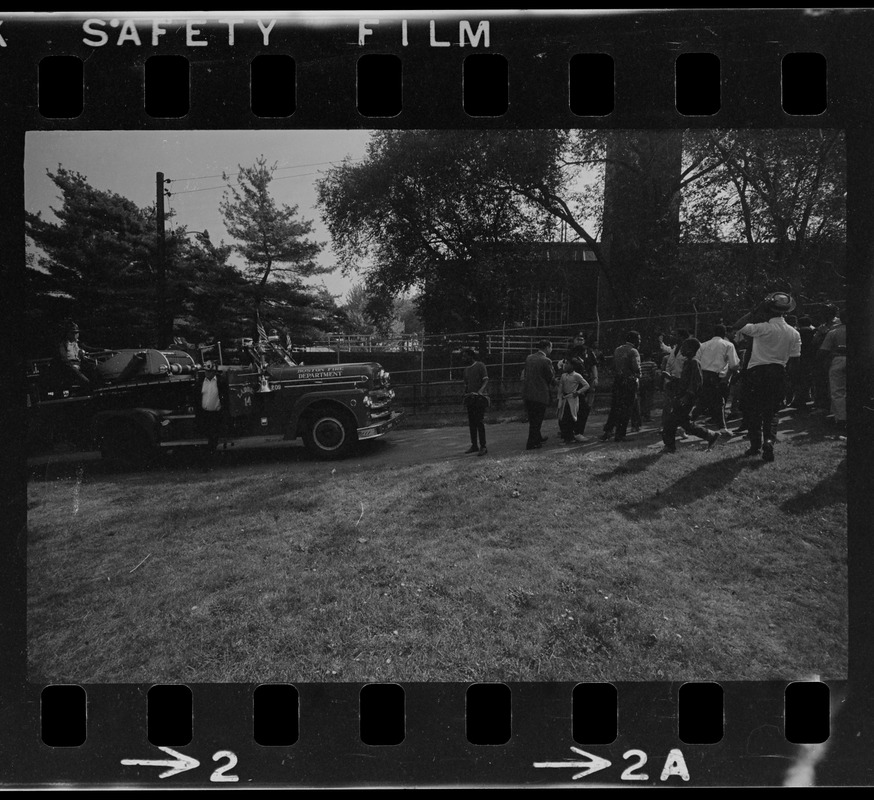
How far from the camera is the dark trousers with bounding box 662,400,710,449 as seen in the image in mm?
2752

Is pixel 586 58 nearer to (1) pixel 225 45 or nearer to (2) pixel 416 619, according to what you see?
(1) pixel 225 45

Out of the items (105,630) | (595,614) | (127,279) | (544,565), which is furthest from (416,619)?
(127,279)

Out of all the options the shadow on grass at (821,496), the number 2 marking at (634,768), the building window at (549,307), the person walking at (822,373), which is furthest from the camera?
the building window at (549,307)

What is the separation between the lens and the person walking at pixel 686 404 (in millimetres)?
2746

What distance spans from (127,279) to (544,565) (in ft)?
10.4

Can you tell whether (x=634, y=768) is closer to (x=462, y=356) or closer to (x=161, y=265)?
(x=462, y=356)

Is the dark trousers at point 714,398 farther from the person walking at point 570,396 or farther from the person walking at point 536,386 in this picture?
the person walking at point 536,386

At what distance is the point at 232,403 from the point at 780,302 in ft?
12.4

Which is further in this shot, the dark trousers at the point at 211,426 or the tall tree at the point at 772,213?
the dark trousers at the point at 211,426

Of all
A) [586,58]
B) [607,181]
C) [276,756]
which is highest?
[586,58]

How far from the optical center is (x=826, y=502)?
254 cm

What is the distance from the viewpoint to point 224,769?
2.47 m

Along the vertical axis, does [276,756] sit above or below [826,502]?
below

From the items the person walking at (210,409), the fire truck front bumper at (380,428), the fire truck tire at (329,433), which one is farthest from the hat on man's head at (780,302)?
the person walking at (210,409)
